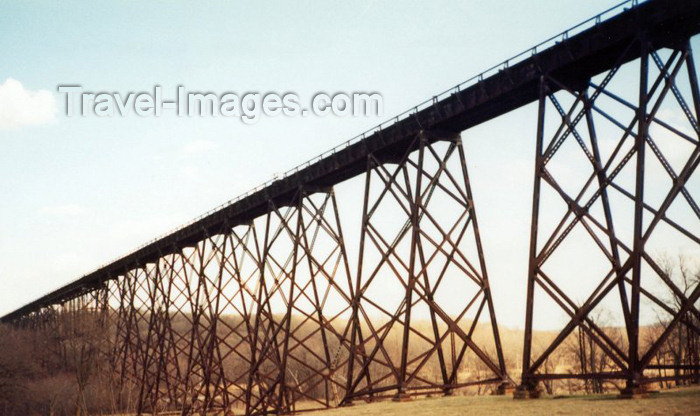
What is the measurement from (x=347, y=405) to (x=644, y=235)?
850 cm

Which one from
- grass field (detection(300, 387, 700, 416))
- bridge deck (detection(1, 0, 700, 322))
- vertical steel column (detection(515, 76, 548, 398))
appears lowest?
grass field (detection(300, 387, 700, 416))

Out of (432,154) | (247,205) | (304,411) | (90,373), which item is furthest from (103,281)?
(432,154)

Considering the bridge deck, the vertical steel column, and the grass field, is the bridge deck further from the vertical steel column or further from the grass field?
the grass field

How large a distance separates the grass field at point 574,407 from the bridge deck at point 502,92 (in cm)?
578

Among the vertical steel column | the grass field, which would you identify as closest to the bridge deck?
the vertical steel column

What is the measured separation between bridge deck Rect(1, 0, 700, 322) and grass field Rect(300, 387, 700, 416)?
5.78 metres

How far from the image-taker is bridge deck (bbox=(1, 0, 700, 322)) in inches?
392

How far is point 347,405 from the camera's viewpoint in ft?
48.7

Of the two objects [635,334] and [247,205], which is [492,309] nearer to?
[635,334]

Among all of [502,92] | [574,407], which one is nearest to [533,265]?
[574,407]

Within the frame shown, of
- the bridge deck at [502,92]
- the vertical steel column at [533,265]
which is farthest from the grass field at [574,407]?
the bridge deck at [502,92]

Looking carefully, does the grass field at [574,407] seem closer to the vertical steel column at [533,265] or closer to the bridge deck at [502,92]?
the vertical steel column at [533,265]

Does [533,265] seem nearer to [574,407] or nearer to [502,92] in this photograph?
[574,407]

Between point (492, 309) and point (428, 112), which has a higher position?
point (428, 112)
